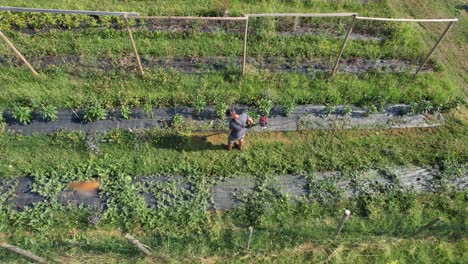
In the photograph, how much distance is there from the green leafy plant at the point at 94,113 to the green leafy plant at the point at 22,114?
1.36 m

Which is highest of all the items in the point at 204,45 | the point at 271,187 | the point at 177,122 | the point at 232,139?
the point at 204,45

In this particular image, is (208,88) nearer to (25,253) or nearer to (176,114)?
(176,114)

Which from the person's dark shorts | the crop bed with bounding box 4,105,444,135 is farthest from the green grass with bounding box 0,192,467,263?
the crop bed with bounding box 4,105,444,135

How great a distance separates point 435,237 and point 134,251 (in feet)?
21.4

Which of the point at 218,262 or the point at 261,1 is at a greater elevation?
the point at 261,1

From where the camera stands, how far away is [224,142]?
937cm

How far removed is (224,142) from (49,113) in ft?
14.7

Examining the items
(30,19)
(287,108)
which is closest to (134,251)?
(287,108)

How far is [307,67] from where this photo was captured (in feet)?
35.8

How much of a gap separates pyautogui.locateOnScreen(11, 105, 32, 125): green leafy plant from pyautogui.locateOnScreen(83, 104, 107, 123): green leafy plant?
136cm

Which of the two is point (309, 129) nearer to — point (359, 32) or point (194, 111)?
point (194, 111)

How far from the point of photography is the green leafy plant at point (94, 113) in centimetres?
942

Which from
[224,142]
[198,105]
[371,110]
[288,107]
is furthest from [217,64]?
[371,110]

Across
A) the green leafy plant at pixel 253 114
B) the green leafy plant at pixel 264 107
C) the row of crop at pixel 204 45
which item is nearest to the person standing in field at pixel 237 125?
the green leafy plant at pixel 253 114
